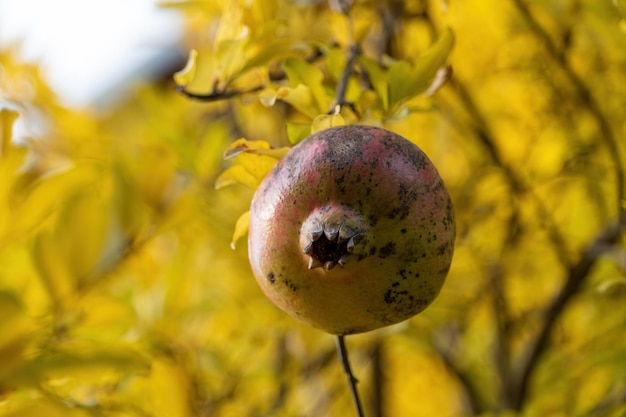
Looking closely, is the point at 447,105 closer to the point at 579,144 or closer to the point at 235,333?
the point at 579,144

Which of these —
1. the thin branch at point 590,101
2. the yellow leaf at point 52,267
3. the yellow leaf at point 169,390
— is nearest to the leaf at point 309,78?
the yellow leaf at point 52,267

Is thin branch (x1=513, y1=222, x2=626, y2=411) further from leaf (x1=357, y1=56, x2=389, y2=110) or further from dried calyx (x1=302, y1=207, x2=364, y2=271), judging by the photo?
dried calyx (x1=302, y1=207, x2=364, y2=271)

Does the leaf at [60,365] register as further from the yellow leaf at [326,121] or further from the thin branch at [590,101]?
the thin branch at [590,101]

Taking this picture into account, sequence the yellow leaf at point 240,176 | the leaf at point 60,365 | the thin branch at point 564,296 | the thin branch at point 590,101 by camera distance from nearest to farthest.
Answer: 1. the leaf at point 60,365
2. the yellow leaf at point 240,176
3. the thin branch at point 590,101
4. the thin branch at point 564,296

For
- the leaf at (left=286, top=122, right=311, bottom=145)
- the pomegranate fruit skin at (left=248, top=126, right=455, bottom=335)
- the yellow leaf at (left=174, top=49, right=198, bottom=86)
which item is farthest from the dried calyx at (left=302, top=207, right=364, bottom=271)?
the yellow leaf at (left=174, top=49, right=198, bottom=86)

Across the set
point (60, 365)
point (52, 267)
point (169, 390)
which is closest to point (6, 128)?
point (52, 267)

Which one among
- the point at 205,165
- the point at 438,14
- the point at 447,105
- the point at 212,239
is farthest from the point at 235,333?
the point at 438,14

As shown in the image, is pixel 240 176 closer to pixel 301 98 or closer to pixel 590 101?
pixel 301 98
